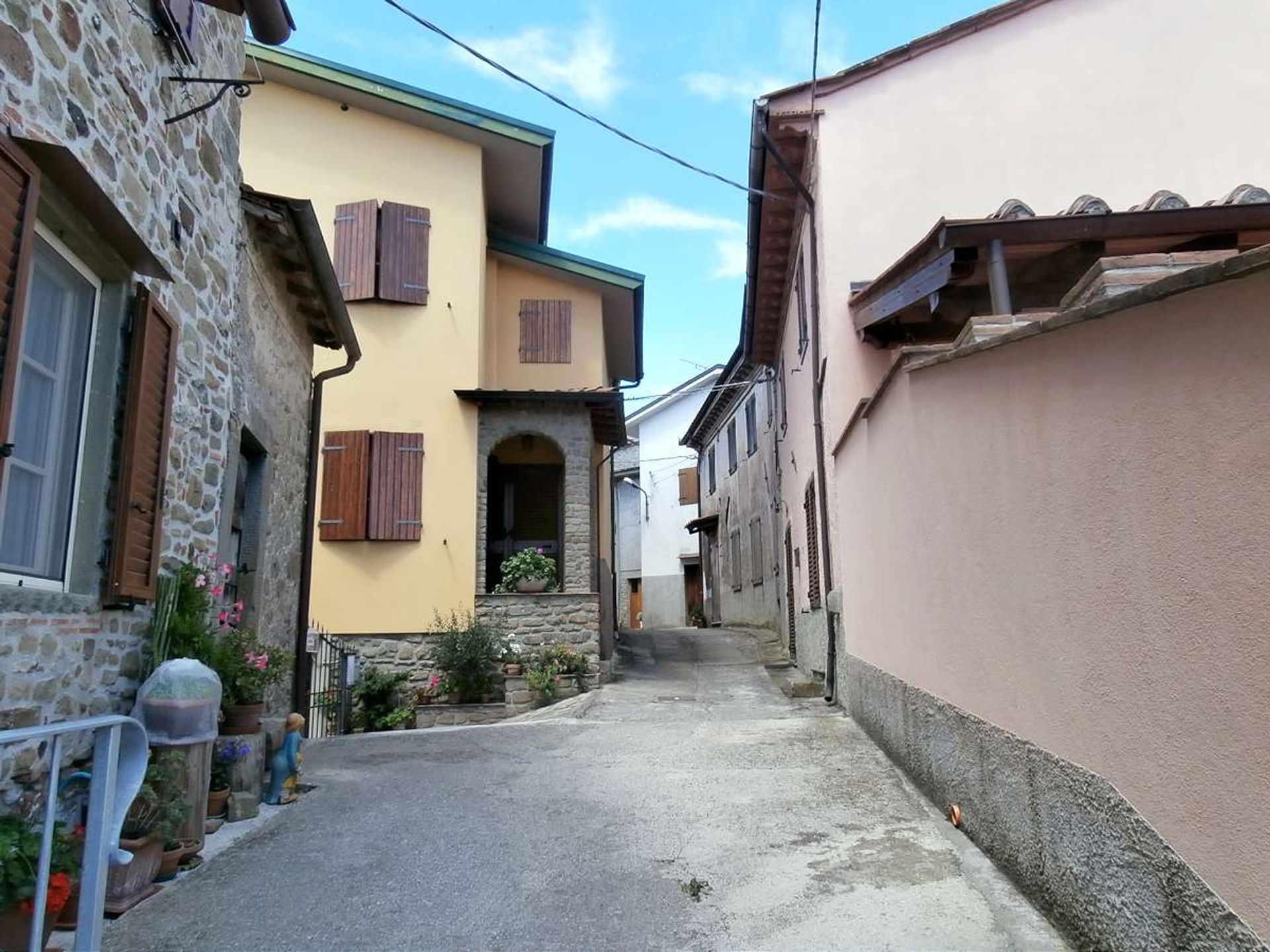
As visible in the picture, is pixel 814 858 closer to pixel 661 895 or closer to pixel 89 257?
pixel 661 895

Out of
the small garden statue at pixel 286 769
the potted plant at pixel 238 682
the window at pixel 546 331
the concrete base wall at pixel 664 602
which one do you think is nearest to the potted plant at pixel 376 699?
the window at pixel 546 331

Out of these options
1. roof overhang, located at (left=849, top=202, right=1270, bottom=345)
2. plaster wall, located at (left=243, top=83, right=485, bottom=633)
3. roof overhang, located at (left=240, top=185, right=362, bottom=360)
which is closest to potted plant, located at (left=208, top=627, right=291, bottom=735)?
roof overhang, located at (left=240, top=185, right=362, bottom=360)

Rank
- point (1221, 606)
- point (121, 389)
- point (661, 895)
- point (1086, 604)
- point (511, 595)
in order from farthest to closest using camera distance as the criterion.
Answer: point (511, 595)
point (121, 389)
point (661, 895)
point (1086, 604)
point (1221, 606)

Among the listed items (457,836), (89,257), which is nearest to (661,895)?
(457,836)

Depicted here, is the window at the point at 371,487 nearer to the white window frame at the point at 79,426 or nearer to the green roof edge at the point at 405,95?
the green roof edge at the point at 405,95

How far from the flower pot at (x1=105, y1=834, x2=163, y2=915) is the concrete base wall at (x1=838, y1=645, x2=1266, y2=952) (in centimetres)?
322

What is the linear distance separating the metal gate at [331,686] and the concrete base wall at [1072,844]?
7388mm

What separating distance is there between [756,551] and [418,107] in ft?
33.6

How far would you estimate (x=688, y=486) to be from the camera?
1107 inches

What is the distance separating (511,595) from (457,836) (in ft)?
23.6

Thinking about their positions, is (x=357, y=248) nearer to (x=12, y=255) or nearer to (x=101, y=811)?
(x=12, y=255)

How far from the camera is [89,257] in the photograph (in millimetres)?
3754

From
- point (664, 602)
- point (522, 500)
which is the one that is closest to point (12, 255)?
point (522, 500)

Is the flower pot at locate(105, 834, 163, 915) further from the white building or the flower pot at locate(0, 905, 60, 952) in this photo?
the white building
